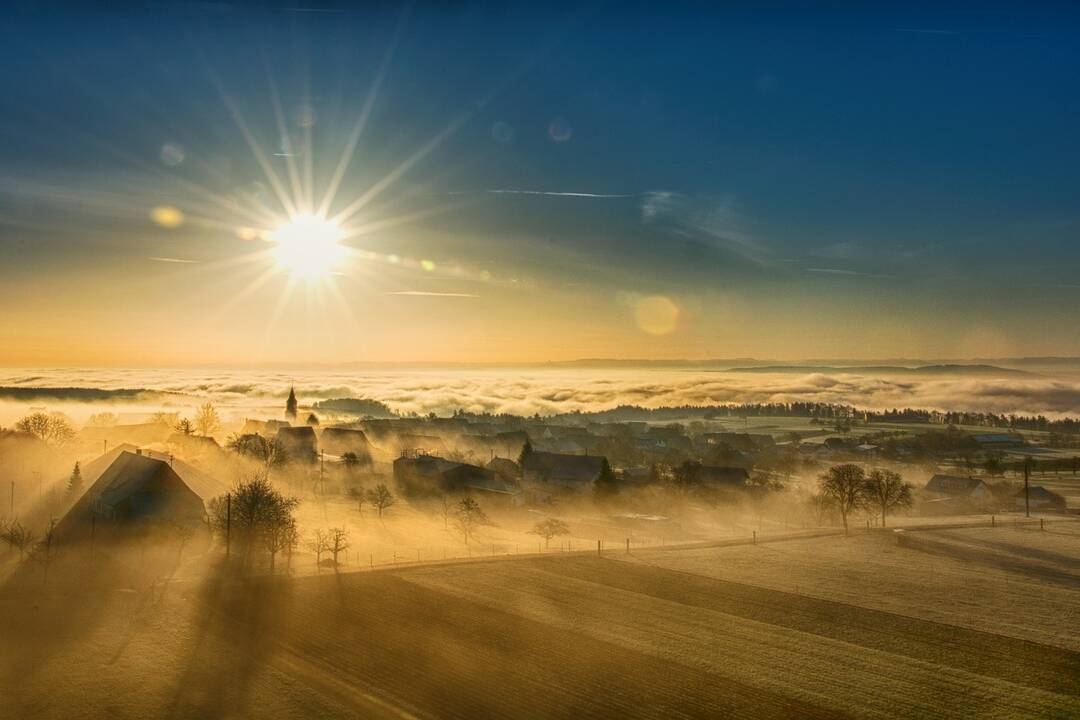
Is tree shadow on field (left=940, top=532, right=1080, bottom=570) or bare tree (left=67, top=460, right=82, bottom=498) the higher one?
bare tree (left=67, top=460, right=82, bottom=498)

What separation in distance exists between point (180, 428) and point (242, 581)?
275 feet

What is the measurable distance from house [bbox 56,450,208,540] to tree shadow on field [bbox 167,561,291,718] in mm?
9811

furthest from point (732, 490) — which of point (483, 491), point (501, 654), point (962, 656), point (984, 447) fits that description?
point (984, 447)

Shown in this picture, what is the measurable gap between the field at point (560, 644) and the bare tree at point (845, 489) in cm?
2210

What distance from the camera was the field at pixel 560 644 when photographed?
25.7 meters

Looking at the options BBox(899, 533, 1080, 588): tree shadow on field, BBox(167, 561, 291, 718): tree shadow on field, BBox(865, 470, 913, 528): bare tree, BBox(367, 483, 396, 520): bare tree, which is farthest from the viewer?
BBox(865, 470, 913, 528): bare tree

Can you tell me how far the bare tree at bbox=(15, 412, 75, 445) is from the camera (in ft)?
347

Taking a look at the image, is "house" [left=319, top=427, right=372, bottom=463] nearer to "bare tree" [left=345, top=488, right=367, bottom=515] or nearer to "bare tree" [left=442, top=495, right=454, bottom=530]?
"bare tree" [left=345, top=488, right=367, bottom=515]

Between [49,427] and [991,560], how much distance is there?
122 m

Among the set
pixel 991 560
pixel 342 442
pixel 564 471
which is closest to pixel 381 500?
pixel 564 471

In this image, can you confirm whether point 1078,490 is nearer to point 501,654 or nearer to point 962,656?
point 962,656

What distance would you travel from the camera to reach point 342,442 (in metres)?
113

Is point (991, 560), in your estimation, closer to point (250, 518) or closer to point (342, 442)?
point (250, 518)

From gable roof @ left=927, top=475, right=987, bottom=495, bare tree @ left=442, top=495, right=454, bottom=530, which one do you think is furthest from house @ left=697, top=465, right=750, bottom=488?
bare tree @ left=442, top=495, right=454, bottom=530
